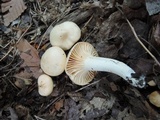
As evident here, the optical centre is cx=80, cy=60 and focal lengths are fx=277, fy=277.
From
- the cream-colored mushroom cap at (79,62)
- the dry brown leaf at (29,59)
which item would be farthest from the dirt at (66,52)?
the cream-colored mushroom cap at (79,62)

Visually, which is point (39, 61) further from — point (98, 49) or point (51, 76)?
point (98, 49)

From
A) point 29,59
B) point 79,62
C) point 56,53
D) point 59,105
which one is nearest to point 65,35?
point 56,53

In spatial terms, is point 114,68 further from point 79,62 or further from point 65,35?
point 65,35

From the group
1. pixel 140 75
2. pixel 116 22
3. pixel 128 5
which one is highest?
pixel 128 5

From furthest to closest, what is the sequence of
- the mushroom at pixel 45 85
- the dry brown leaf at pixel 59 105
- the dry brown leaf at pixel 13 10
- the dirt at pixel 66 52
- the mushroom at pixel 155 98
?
the dry brown leaf at pixel 13 10 < the dry brown leaf at pixel 59 105 < the mushroom at pixel 45 85 < the dirt at pixel 66 52 < the mushroom at pixel 155 98

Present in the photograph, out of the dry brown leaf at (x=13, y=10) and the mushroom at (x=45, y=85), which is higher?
the dry brown leaf at (x=13, y=10)

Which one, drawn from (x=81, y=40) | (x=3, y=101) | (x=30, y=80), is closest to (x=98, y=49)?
(x=81, y=40)

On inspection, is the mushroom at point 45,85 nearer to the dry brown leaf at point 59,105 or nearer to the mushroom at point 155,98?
the dry brown leaf at point 59,105

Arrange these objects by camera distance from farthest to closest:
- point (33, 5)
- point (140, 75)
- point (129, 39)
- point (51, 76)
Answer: point (33, 5)
point (51, 76)
point (129, 39)
point (140, 75)
